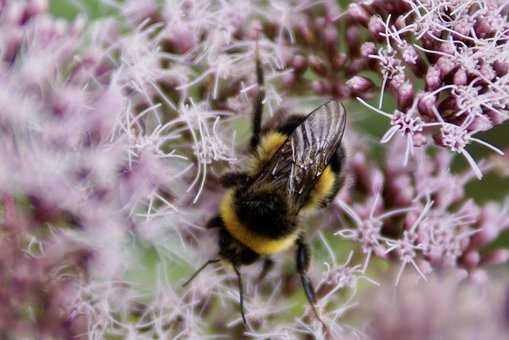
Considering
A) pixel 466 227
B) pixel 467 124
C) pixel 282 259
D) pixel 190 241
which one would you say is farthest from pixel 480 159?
pixel 190 241

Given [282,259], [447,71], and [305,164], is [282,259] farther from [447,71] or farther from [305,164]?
[447,71]

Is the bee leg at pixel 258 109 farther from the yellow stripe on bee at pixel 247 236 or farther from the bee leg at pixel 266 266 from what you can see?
the bee leg at pixel 266 266

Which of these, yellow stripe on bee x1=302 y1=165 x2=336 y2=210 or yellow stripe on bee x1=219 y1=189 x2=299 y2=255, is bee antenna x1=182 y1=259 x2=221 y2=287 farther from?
yellow stripe on bee x1=302 y1=165 x2=336 y2=210

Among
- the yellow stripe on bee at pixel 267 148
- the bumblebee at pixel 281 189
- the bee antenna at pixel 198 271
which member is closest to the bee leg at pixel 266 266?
the bumblebee at pixel 281 189

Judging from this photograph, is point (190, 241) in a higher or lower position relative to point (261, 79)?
lower

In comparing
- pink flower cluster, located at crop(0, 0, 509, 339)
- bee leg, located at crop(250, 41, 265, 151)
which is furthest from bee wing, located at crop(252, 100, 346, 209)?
bee leg, located at crop(250, 41, 265, 151)
